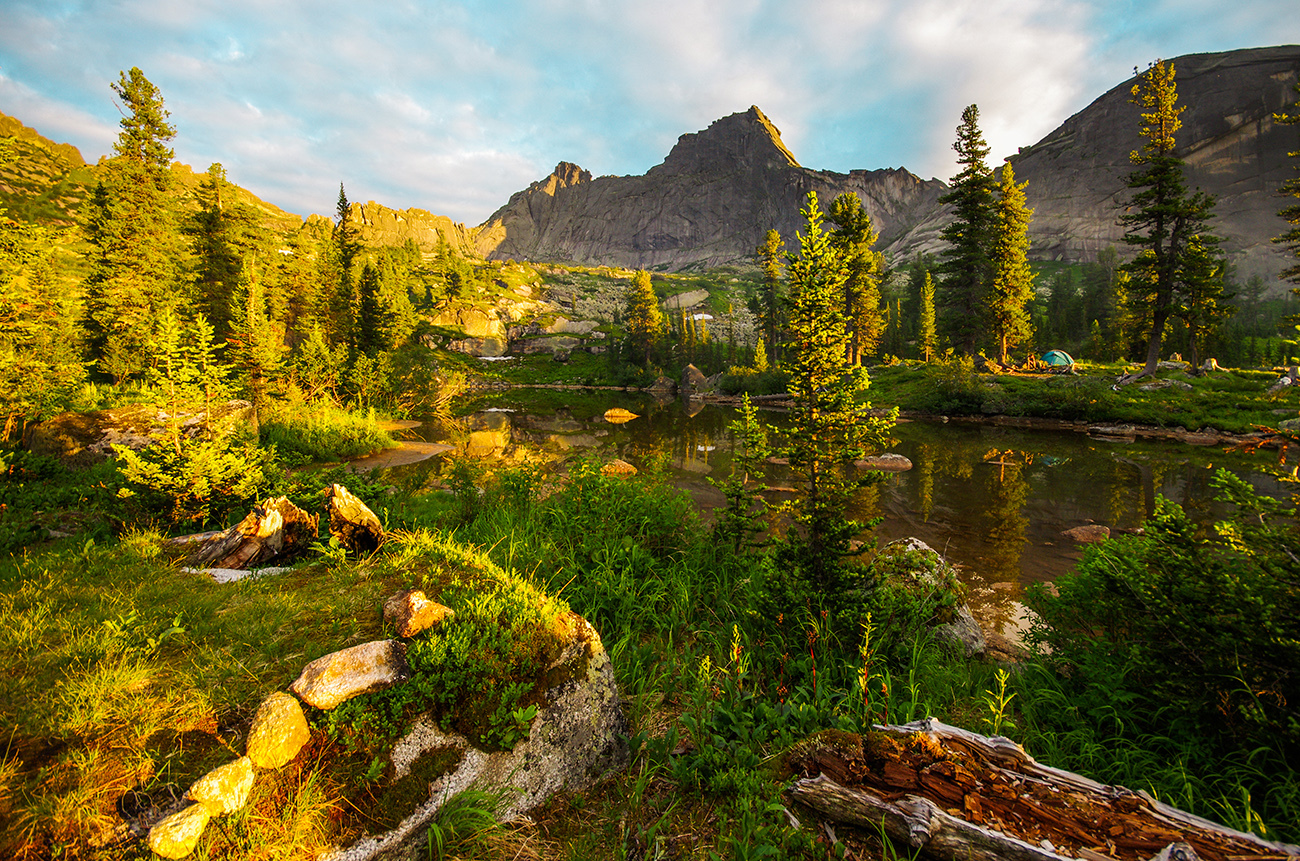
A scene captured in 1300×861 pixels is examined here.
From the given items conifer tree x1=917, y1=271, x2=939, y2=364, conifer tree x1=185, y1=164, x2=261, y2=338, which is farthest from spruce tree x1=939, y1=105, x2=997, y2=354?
conifer tree x1=185, y1=164, x2=261, y2=338

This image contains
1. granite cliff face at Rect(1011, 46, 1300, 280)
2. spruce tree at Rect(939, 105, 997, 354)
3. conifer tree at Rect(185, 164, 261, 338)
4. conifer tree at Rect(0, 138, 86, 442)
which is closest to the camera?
conifer tree at Rect(0, 138, 86, 442)

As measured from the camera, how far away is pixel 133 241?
27.5 metres

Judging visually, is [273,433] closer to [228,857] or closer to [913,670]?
[228,857]

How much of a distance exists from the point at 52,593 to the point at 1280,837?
10.9 meters

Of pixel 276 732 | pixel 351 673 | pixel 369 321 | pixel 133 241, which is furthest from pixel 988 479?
pixel 133 241

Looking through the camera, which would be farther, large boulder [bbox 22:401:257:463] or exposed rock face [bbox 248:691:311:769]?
large boulder [bbox 22:401:257:463]

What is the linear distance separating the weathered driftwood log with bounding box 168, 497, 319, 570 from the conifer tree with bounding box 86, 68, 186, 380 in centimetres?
2782

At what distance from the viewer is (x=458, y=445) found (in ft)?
91.6

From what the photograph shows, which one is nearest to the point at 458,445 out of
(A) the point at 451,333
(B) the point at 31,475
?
(B) the point at 31,475

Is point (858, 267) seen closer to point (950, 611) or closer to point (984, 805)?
point (950, 611)

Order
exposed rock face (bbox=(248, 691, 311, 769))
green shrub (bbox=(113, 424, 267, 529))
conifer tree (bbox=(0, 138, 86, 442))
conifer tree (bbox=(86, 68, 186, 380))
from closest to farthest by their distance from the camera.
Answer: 1. exposed rock face (bbox=(248, 691, 311, 769))
2. green shrub (bbox=(113, 424, 267, 529))
3. conifer tree (bbox=(0, 138, 86, 442))
4. conifer tree (bbox=(86, 68, 186, 380))

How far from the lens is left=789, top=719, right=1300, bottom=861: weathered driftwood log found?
2770 mm

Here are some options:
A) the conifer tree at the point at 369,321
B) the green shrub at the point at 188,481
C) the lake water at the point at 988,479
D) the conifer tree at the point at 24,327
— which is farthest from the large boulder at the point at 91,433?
the conifer tree at the point at 369,321

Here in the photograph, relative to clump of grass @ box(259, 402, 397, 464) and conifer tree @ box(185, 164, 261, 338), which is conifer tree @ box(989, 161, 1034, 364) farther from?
conifer tree @ box(185, 164, 261, 338)
